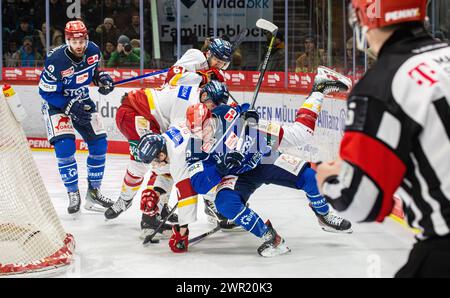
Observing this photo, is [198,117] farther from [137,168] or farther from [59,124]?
[59,124]

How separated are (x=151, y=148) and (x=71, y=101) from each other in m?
1.57

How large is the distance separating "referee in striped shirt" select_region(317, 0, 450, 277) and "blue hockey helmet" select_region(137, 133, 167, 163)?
8.09 ft

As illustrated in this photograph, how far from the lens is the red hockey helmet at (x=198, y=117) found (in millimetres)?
3934

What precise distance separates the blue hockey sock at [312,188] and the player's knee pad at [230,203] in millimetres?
382

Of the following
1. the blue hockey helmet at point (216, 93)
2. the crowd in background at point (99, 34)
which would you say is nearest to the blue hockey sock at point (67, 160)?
the blue hockey helmet at point (216, 93)

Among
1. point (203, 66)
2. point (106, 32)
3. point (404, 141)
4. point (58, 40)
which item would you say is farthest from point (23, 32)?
point (404, 141)

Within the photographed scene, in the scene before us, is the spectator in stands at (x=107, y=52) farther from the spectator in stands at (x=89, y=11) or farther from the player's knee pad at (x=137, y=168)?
the player's knee pad at (x=137, y=168)

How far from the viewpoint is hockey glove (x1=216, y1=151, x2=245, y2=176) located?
12.8ft

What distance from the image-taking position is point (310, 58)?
23.5ft

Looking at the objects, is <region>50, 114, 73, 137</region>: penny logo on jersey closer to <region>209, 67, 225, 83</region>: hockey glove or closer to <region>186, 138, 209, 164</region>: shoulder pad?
<region>209, 67, 225, 83</region>: hockey glove

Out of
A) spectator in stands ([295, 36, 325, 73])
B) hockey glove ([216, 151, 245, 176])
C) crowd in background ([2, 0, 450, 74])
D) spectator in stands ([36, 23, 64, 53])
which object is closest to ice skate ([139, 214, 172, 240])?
hockey glove ([216, 151, 245, 176])

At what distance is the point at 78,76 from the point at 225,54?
104 centimetres

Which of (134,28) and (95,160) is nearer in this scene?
(95,160)
